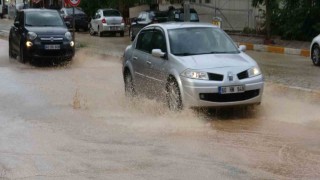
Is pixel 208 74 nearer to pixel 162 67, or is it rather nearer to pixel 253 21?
pixel 162 67

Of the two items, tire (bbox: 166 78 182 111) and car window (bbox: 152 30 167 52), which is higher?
car window (bbox: 152 30 167 52)

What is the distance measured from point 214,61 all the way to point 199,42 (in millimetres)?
873

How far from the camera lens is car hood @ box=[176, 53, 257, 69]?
9500 millimetres

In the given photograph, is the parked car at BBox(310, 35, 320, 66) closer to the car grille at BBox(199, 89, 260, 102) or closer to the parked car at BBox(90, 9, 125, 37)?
the car grille at BBox(199, 89, 260, 102)

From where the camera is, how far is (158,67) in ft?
33.6

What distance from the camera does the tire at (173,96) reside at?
31.4 ft

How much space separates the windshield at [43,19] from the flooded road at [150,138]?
21.4 feet

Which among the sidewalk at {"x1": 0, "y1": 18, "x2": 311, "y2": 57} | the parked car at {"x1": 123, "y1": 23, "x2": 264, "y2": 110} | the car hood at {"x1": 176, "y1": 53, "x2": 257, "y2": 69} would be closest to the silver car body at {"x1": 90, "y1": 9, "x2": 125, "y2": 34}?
the sidewalk at {"x1": 0, "y1": 18, "x2": 311, "y2": 57}

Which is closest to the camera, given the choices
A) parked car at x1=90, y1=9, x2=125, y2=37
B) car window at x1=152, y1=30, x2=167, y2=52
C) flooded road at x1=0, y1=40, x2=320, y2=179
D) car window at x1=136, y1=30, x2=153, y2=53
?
flooded road at x1=0, y1=40, x2=320, y2=179

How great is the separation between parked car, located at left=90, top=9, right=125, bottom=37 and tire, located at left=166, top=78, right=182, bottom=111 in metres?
24.9

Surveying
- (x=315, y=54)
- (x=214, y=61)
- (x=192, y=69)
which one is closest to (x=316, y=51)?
(x=315, y=54)

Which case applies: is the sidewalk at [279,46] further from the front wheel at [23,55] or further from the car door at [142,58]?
the car door at [142,58]

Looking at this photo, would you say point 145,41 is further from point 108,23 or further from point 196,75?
point 108,23

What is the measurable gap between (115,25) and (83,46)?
931 cm
